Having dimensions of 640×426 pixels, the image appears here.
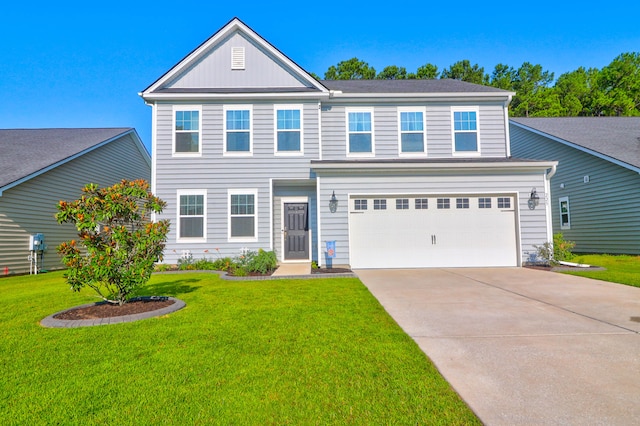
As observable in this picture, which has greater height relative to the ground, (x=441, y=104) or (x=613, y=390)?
(x=441, y=104)

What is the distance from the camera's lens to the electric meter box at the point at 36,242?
1141cm

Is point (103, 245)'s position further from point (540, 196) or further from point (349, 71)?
point (349, 71)

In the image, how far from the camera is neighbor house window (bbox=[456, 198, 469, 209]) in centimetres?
1066

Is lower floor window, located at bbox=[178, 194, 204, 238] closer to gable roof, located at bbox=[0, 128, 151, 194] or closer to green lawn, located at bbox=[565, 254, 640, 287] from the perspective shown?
gable roof, located at bbox=[0, 128, 151, 194]

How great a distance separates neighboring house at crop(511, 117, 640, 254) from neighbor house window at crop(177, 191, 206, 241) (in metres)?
14.4

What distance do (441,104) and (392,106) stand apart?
69.4 inches

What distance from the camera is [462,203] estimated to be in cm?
1069

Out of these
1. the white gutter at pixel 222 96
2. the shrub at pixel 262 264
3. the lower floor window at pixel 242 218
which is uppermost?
the white gutter at pixel 222 96

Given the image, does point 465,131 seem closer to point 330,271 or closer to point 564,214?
point 564,214

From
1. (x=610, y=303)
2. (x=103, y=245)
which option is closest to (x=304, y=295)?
(x=103, y=245)

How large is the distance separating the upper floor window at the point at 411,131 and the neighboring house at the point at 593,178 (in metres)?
6.68

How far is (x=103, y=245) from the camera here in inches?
212

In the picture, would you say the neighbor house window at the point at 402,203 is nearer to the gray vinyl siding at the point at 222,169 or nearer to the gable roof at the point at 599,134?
the gray vinyl siding at the point at 222,169

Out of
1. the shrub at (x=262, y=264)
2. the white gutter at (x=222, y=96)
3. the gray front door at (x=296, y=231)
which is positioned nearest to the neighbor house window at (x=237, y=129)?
the white gutter at (x=222, y=96)
